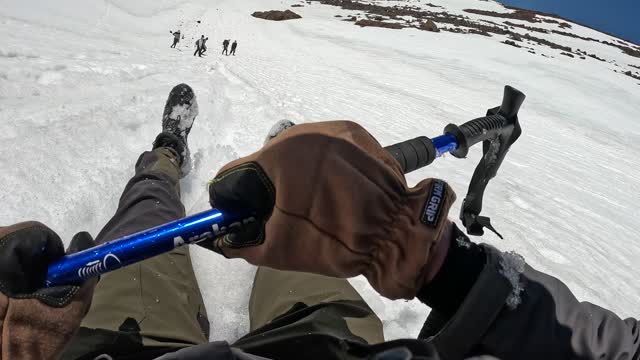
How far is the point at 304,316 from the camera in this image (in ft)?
3.96

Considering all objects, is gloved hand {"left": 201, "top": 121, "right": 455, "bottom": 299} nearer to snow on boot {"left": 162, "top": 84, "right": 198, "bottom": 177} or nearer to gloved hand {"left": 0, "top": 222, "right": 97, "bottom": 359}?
gloved hand {"left": 0, "top": 222, "right": 97, "bottom": 359}

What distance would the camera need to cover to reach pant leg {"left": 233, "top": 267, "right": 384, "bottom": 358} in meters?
0.93

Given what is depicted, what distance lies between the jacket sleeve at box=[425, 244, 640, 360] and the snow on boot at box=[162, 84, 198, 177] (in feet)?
6.55

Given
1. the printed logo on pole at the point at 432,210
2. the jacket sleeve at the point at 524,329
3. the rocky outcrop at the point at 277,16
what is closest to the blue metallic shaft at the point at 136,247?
the printed logo on pole at the point at 432,210

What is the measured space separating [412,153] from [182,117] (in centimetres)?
203

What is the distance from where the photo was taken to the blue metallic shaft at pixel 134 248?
3.14 ft

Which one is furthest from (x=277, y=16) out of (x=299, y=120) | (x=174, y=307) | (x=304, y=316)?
(x=304, y=316)

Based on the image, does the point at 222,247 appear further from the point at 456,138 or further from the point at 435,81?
the point at 435,81

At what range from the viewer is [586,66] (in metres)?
12.9

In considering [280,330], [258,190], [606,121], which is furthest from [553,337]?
[606,121]

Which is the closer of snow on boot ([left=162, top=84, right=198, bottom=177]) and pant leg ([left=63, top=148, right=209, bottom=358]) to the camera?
pant leg ([left=63, top=148, right=209, bottom=358])

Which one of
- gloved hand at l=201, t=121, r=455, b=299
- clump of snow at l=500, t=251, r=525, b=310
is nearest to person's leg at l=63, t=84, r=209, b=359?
gloved hand at l=201, t=121, r=455, b=299

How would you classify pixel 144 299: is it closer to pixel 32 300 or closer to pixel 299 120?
pixel 32 300

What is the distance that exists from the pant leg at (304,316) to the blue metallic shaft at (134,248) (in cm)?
31
